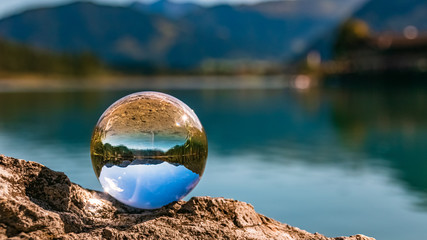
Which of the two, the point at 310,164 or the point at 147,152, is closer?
the point at 147,152

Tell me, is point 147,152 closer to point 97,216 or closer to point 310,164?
point 97,216

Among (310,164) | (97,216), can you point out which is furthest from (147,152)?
(310,164)

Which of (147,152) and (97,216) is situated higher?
(147,152)

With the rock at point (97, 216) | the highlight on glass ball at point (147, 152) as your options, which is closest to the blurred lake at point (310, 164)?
the rock at point (97, 216)

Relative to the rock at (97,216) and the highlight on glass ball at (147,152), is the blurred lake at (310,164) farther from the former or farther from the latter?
the highlight on glass ball at (147,152)

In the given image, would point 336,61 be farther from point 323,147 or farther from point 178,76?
point 323,147

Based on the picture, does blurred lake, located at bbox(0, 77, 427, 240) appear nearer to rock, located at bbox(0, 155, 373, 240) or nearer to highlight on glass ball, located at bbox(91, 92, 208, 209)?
rock, located at bbox(0, 155, 373, 240)
